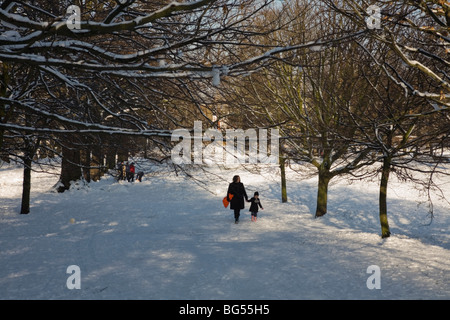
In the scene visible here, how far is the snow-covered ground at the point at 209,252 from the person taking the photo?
18.5ft

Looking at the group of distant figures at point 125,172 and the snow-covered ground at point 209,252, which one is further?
the group of distant figures at point 125,172

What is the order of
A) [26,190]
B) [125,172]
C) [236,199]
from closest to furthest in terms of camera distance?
A: [236,199], [26,190], [125,172]

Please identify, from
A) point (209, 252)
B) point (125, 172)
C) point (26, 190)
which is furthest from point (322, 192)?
point (26, 190)

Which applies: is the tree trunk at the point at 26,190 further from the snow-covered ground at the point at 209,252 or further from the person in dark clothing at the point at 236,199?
the person in dark clothing at the point at 236,199

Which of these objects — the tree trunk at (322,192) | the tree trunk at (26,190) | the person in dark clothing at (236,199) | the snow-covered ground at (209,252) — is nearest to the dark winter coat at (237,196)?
the person in dark clothing at (236,199)

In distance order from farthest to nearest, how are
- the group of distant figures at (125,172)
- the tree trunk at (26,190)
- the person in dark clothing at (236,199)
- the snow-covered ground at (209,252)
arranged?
the tree trunk at (26,190)
the person in dark clothing at (236,199)
the group of distant figures at (125,172)
the snow-covered ground at (209,252)

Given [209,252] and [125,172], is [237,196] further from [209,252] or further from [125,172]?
[125,172]

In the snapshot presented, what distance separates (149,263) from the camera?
6.90m

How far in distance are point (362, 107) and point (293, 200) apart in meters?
7.55

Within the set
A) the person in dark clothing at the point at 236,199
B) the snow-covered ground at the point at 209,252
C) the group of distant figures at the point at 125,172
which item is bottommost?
the snow-covered ground at the point at 209,252

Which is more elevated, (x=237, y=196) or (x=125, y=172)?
(x=125, y=172)

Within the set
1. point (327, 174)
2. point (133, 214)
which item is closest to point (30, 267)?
point (133, 214)

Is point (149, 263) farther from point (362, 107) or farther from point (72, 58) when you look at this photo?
point (362, 107)

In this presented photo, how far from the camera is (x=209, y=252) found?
7.86 meters
